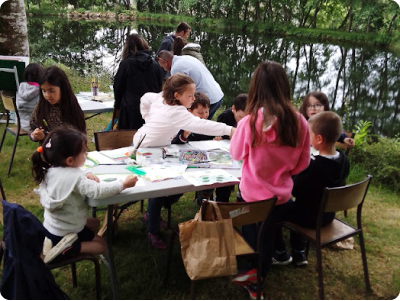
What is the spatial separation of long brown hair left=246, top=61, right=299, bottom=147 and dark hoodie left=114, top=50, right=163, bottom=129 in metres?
2.22

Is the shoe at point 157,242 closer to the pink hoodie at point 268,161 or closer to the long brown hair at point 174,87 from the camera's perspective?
the pink hoodie at point 268,161

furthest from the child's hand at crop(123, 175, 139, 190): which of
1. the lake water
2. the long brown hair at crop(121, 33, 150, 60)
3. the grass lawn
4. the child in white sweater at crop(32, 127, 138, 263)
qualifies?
the lake water

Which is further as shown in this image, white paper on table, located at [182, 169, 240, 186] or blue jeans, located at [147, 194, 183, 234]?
blue jeans, located at [147, 194, 183, 234]

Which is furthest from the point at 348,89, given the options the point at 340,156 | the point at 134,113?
the point at 340,156

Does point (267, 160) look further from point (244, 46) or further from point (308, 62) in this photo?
point (244, 46)

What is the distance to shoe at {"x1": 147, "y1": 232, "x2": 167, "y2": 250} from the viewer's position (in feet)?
9.70

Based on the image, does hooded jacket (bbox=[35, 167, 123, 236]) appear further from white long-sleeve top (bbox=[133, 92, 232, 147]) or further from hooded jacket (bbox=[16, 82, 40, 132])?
hooded jacket (bbox=[16, 82, 40, 132])

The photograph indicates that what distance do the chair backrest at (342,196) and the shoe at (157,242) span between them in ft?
4.52

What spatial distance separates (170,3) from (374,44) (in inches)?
973

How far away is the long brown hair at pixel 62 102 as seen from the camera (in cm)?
314

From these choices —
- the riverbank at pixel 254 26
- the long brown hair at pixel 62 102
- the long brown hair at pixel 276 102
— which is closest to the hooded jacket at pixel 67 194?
the long brown hair at pixel 276 102

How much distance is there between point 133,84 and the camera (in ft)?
13.4

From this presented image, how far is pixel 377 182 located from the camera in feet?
15.2

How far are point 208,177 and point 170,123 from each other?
0.67m
